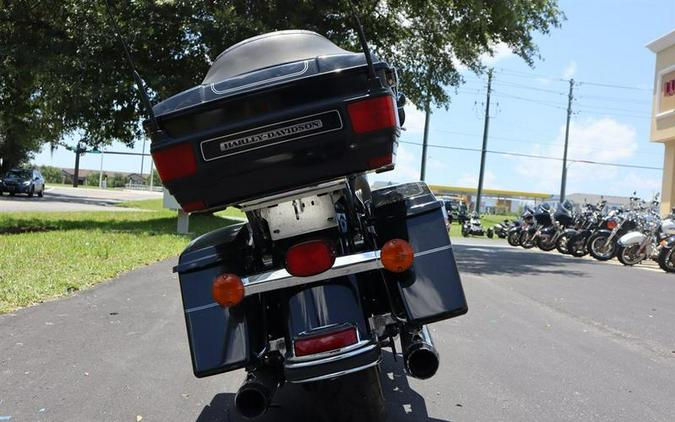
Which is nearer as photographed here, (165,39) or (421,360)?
(421,360)

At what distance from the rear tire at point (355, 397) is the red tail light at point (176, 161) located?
123 centimetres

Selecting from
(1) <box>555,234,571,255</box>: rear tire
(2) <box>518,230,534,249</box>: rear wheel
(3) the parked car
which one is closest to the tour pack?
(1) <box>555,234,571,255</box>: rear tire

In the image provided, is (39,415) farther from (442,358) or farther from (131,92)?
(131,92)

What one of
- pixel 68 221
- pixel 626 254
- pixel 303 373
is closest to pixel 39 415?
pixel 303 373

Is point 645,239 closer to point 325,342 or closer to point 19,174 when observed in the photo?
point 325,342

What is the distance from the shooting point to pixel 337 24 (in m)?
17.5

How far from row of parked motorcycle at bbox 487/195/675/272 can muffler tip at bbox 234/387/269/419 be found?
12.9 metres

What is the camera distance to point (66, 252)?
1041cm

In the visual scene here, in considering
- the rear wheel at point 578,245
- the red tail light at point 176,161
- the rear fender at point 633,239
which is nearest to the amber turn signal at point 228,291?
the red tail light at point 176,161

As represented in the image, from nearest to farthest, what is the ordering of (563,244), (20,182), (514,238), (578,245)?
(578,245) → (563,244) → (514,238) → (20,182)

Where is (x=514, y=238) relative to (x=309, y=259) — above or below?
below

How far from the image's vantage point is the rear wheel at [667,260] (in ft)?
43.3

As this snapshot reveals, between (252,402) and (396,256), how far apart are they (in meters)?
0.95

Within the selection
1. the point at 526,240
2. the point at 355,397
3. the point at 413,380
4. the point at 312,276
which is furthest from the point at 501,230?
the point at 312,276
